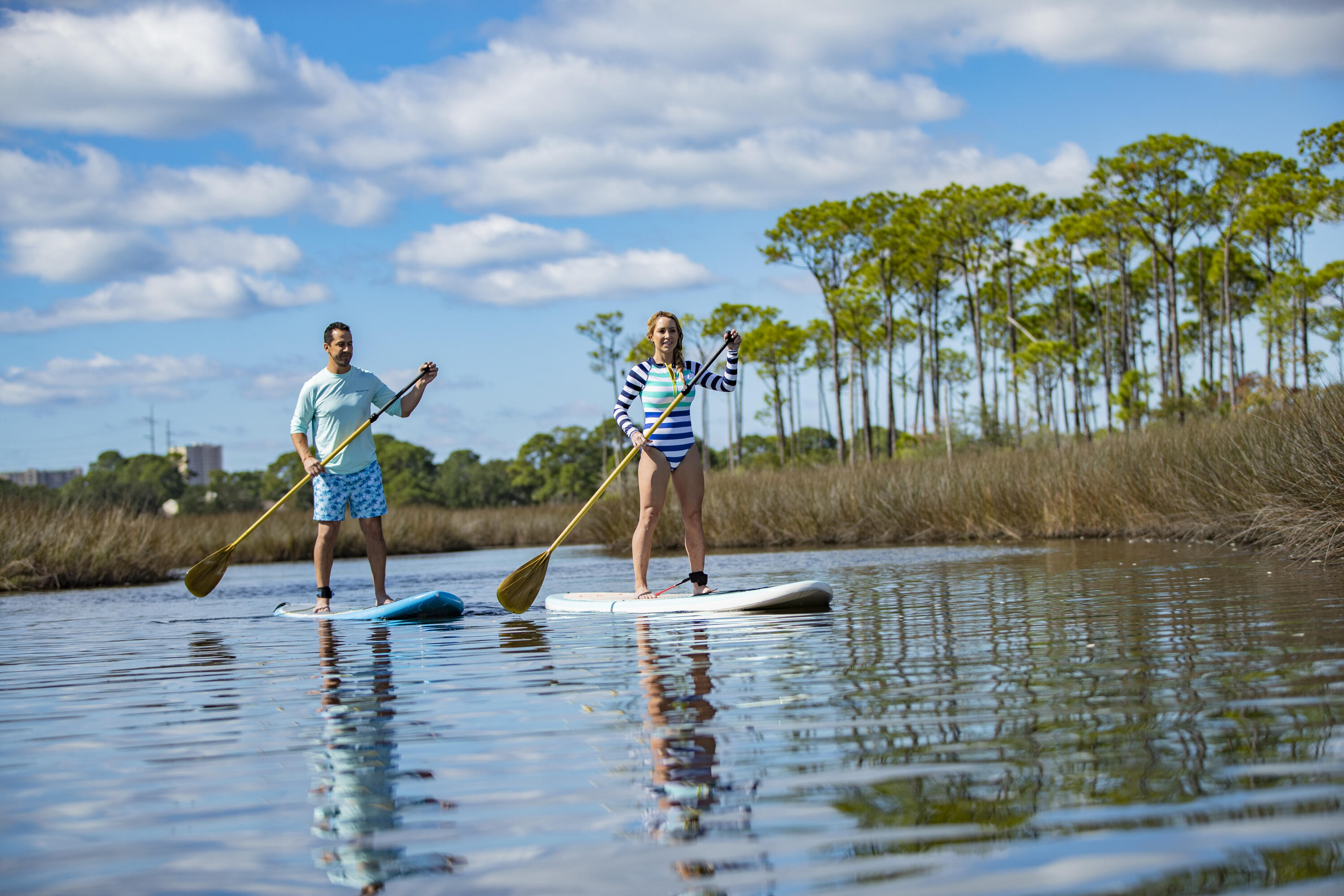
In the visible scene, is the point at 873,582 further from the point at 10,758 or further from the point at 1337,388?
the point at 10,758

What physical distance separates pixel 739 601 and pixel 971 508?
36.4 feet

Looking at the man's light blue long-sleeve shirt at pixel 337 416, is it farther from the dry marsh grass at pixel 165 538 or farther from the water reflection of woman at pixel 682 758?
the dry marsh grass at pixel 165 538

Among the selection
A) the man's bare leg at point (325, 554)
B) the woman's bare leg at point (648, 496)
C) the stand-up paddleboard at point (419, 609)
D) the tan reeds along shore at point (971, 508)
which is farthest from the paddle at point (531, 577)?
the tan reeds along shore at point (971, 508)

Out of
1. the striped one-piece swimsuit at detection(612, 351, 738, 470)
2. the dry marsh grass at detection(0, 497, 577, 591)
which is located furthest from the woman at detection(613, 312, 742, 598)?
the dry marsh grass at detection(0, 497, 577, 591)

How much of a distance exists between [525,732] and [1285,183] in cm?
4242

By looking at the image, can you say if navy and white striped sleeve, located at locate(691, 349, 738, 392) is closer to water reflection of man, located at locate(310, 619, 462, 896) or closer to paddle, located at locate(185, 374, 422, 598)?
paddle, located at locate(185, 374, 422, 598)

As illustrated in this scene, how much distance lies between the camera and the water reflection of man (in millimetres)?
2230

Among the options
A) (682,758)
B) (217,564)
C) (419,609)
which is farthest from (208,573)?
(682,758)

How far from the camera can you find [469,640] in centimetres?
631

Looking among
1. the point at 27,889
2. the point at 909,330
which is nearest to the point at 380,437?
the point at 909,330

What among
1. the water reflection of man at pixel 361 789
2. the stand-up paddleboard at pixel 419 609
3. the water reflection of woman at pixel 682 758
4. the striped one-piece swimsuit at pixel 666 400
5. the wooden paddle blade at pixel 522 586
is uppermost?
the striped one-piece swimsuit at pixel 666 400

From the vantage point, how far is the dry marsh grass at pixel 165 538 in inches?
573

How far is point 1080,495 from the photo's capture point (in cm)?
1528

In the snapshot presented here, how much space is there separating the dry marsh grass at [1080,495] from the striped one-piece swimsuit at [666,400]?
14.6 feet
